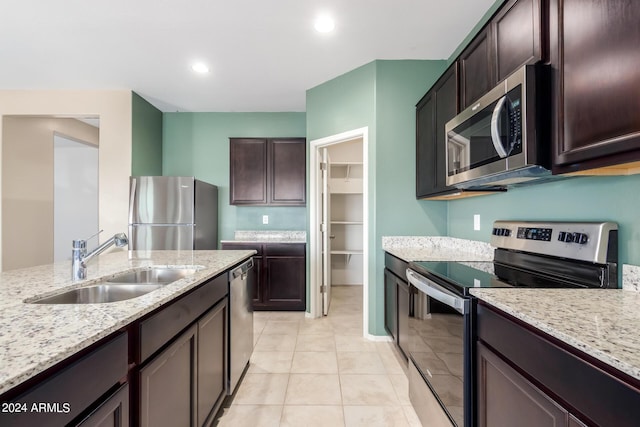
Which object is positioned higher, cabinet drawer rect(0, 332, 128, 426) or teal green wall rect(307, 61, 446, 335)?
teal green wall rect(307, 61, 446, 335)

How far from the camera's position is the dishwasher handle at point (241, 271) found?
1845 mm

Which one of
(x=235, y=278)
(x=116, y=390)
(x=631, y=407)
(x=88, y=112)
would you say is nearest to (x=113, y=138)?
(x=88, y=112)

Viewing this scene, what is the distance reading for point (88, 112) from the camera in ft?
11.3

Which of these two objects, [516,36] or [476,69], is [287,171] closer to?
[476,69]

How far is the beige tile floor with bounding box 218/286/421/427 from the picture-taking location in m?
1.72

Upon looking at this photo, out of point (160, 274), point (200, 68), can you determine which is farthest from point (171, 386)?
point (200, 68)

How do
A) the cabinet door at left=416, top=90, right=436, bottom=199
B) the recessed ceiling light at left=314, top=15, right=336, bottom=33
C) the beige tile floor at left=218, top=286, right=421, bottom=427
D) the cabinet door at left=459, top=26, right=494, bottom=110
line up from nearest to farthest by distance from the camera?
the cabinet door at left=459, top=26, right=494, bottom=110 → the beige tile floor at left=218, top=286, right=421, bottom=427 → the recessed ceiling light at left=314, top=15, right=336, bottom=33 → the cabinet door at left=416, top=90, right=436, bottom=199

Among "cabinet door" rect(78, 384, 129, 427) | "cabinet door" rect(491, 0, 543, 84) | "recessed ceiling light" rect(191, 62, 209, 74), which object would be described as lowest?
"cabinet door" rect(78, 384, 129, 427)

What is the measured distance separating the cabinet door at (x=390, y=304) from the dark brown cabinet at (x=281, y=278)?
1167 millimetres

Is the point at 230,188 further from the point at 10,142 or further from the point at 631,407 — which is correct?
the point at 631,407

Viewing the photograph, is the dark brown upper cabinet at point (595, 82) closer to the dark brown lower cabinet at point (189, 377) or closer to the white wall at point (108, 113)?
the dark brown lower cabinet at point (189, 377)

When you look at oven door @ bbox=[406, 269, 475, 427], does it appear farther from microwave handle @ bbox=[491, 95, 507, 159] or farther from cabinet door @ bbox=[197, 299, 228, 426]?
cabinet door @ bbox=[197, 299, 228, 426]

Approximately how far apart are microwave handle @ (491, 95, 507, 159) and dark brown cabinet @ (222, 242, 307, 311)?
8.34ft

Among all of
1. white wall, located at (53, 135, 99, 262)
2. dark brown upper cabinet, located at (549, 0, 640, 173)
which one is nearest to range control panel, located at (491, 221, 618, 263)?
dark brown upper cabinet, located at (549, 0, 640, 173)
